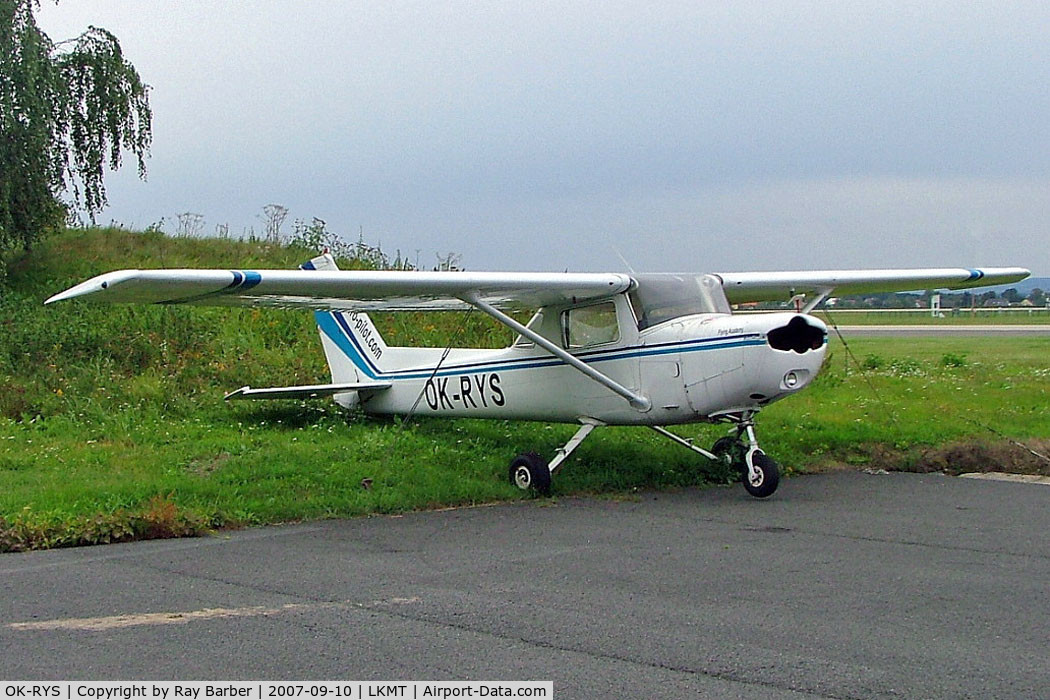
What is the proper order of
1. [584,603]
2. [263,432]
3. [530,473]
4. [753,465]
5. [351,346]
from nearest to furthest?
[584,603] < [753,465] < [530,473] < [263,432] < [351,346]

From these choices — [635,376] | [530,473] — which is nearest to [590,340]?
[635,376]

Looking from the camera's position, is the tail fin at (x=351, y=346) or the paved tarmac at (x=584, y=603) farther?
the tail fin at (x=351, y=346)

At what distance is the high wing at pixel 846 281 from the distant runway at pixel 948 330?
3008 centimetres

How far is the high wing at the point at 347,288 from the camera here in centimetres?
930

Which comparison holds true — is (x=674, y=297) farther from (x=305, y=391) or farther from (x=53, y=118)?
(x=53, y=118)

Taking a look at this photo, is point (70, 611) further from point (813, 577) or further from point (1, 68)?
point (1, 68)

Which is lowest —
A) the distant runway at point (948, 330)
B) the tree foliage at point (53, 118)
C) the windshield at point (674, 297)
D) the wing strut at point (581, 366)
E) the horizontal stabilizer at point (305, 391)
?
the distant runway at point (948, 330)

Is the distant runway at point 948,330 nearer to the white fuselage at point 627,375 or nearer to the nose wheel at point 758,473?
the white fuselage at point 627,375

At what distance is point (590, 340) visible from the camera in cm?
1202

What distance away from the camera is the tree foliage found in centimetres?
1864

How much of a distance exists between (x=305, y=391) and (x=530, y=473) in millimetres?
3759

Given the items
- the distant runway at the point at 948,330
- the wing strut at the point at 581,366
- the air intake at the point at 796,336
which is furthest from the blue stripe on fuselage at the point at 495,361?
the distant runway at the point at 948,330

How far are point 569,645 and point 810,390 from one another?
13.8 meters

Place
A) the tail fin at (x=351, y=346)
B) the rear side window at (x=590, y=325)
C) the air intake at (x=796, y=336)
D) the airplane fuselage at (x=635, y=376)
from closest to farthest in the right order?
the air intake at (x=796, y=336)
the airplane fuselage at (x=635, y=376)
the rear side window at (x=590, y=325)
the tail fin at (x=351, y=346)
